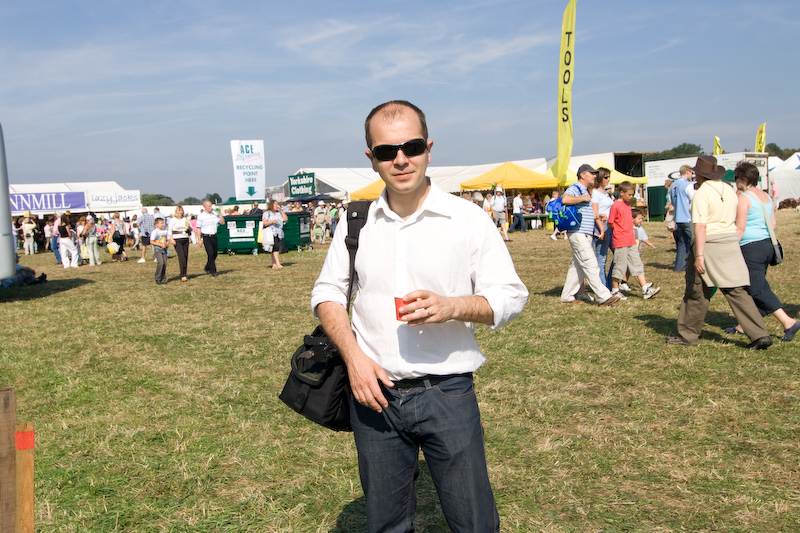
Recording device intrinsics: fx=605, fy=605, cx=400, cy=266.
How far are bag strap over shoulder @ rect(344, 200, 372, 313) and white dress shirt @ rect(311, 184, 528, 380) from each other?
0.30 feet

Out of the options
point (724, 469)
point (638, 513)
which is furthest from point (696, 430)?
point (638, 513)

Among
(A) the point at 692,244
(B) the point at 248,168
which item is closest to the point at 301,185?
(B) the point at 248,168

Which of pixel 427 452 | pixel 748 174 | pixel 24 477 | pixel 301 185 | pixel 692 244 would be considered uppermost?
pixel 301 185

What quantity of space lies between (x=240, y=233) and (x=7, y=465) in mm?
19834

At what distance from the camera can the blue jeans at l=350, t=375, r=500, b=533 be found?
6.53ft

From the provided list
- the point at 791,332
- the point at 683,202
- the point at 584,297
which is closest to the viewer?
the point at 791,332

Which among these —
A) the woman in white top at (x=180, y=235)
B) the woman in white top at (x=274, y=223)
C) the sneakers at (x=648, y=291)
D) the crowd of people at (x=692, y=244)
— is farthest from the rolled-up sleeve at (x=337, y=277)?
the woman in white top at (x=274, y=223)

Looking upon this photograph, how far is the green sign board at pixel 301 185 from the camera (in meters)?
31.4

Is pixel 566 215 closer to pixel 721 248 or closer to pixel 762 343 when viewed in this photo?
pixel 721 248

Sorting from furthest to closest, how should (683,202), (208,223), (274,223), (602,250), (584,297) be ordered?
1. (274,223)
2. (208,223)
3. (683,202)
4. (584,297)
5. (602,250)

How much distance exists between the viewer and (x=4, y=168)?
10.8 meters

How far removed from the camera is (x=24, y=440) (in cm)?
176

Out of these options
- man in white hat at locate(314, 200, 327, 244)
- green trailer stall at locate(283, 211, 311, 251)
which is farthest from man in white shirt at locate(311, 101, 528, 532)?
man in white hat at locate(314, 200, 327, 244)

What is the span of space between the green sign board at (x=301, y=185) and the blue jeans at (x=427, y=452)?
97.7 feet
